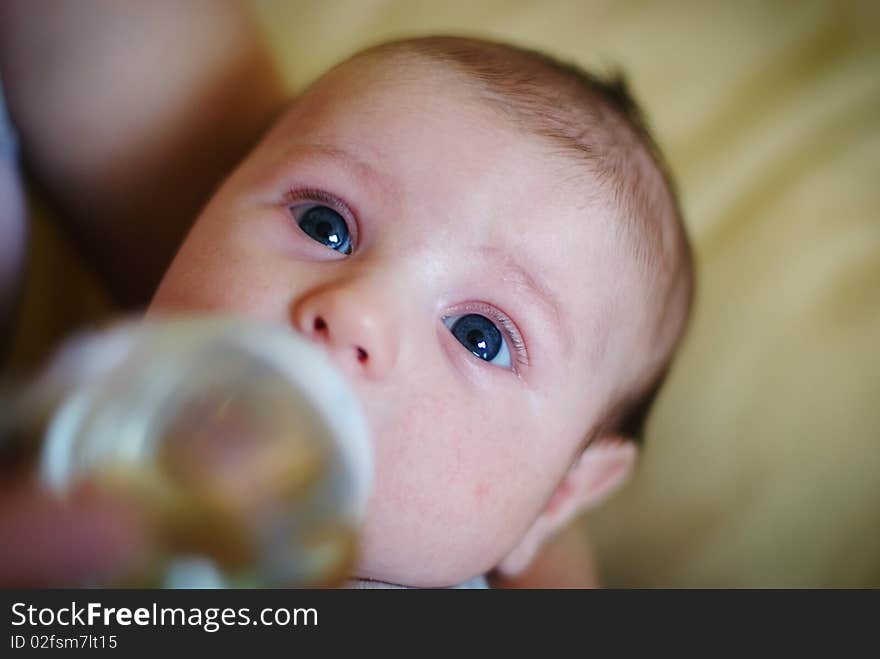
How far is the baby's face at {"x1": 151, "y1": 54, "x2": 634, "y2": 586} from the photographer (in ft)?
1.93

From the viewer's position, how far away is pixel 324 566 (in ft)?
1.45

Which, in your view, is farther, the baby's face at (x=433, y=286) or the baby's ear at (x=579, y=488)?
the baby's ear at (x=579, y=488)

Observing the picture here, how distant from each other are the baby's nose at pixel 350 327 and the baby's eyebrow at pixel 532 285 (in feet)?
0.36

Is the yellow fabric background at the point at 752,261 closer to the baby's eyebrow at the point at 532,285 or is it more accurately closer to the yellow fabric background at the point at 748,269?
the yellow fabric background at the point at 748,269

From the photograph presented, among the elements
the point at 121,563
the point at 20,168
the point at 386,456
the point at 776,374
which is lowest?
the point at 121,563

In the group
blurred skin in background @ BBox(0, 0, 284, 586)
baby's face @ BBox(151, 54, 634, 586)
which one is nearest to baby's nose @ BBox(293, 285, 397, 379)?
baby's face @ BBox(151, 54, 634, 586)

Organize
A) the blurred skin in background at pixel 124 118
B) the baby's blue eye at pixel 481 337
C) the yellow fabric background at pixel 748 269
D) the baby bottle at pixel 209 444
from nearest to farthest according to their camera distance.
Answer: the baby bottle at pixel 209 444, the baby's blue eye at pixel 481 337, the blurred skin in background at pixel 124 118, the yellow fabric background at pixel 748 269

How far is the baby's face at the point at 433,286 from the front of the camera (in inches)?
23.1

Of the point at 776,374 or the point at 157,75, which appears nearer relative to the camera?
the point at 157,75

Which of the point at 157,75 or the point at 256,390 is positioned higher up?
the point at 157,75

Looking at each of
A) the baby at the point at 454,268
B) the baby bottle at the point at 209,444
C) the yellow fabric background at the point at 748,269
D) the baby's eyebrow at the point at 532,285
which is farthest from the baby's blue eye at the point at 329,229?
the yellow fabric background at the point at 748,269
